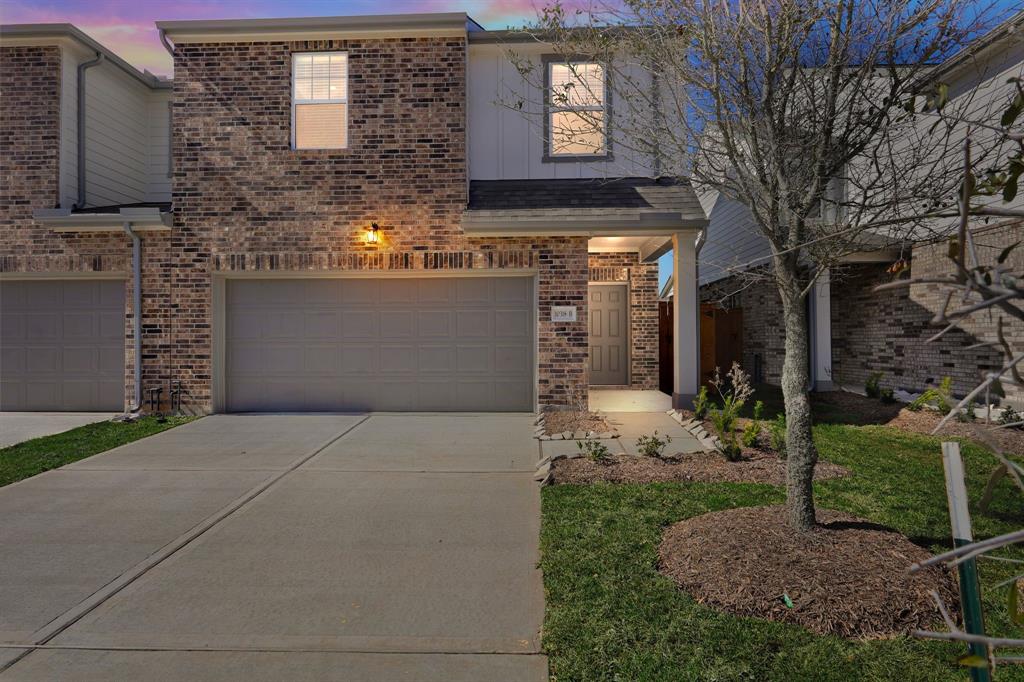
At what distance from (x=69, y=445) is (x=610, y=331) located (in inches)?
345

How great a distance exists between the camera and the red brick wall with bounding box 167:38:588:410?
30.5ft

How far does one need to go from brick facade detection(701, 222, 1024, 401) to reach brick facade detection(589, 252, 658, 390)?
157cm

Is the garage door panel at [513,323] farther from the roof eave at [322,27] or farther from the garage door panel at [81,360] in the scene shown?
the garage door panel at [81,360]

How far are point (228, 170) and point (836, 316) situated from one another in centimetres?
1225

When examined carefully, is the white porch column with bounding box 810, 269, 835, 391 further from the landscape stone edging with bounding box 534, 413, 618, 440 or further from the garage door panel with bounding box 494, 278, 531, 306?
the landscape stone edging with bounding box 534, 413, 618, 440

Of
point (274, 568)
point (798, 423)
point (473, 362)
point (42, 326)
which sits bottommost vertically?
point (274, 568)

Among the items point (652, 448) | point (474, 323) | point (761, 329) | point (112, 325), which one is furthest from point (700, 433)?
point (112, 325)

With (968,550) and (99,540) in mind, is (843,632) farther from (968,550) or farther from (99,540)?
(99,540)

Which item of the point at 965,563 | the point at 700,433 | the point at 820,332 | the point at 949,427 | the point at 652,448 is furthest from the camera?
the point at 820,332

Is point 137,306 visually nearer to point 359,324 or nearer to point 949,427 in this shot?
point 359,324

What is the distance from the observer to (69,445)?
721 centimetres

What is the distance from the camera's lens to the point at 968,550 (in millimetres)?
1060

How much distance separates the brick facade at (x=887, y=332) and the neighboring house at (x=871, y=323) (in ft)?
0.06

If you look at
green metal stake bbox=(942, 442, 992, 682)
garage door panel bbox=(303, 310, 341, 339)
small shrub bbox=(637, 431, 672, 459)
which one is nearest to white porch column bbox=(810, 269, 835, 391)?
small shrub bbox=(637, 431, 672, 459)
